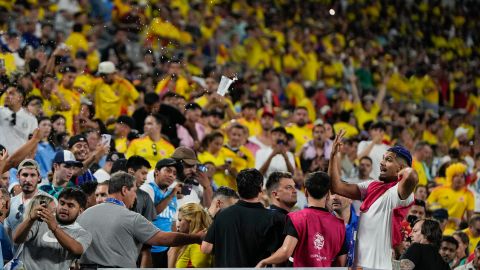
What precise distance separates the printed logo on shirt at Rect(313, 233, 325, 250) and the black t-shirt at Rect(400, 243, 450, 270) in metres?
1.42

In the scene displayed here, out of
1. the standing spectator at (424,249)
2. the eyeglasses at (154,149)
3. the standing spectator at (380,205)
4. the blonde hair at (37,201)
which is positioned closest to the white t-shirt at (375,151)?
the eyeglasses at (154,149)

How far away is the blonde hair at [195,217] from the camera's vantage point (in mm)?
9497

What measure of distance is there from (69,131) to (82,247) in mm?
6077

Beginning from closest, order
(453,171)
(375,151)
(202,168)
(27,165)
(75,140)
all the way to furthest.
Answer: (27,165) < (75,140) < (202,168) < (453,171) < (375,151)

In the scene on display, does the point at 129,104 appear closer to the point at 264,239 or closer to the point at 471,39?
the point at 264,239

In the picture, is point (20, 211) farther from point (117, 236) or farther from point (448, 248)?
point (448, 248)

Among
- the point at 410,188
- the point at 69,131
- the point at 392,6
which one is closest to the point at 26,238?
the point at 410,188

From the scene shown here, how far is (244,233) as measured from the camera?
8.63m

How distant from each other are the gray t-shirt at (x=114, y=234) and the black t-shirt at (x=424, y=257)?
7.76ft

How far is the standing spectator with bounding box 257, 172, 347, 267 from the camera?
8.49 metres

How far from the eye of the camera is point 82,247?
8.51 meters

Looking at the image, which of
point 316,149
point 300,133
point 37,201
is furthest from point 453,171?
point 37,201

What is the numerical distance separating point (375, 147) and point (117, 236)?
8156 millimetres

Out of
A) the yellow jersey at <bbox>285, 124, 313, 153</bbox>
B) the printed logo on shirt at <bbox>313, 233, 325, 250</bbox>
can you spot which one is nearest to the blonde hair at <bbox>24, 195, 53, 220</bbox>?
the printed logo on shirt at <bbox>313, 233, 325, 250</bbox>
